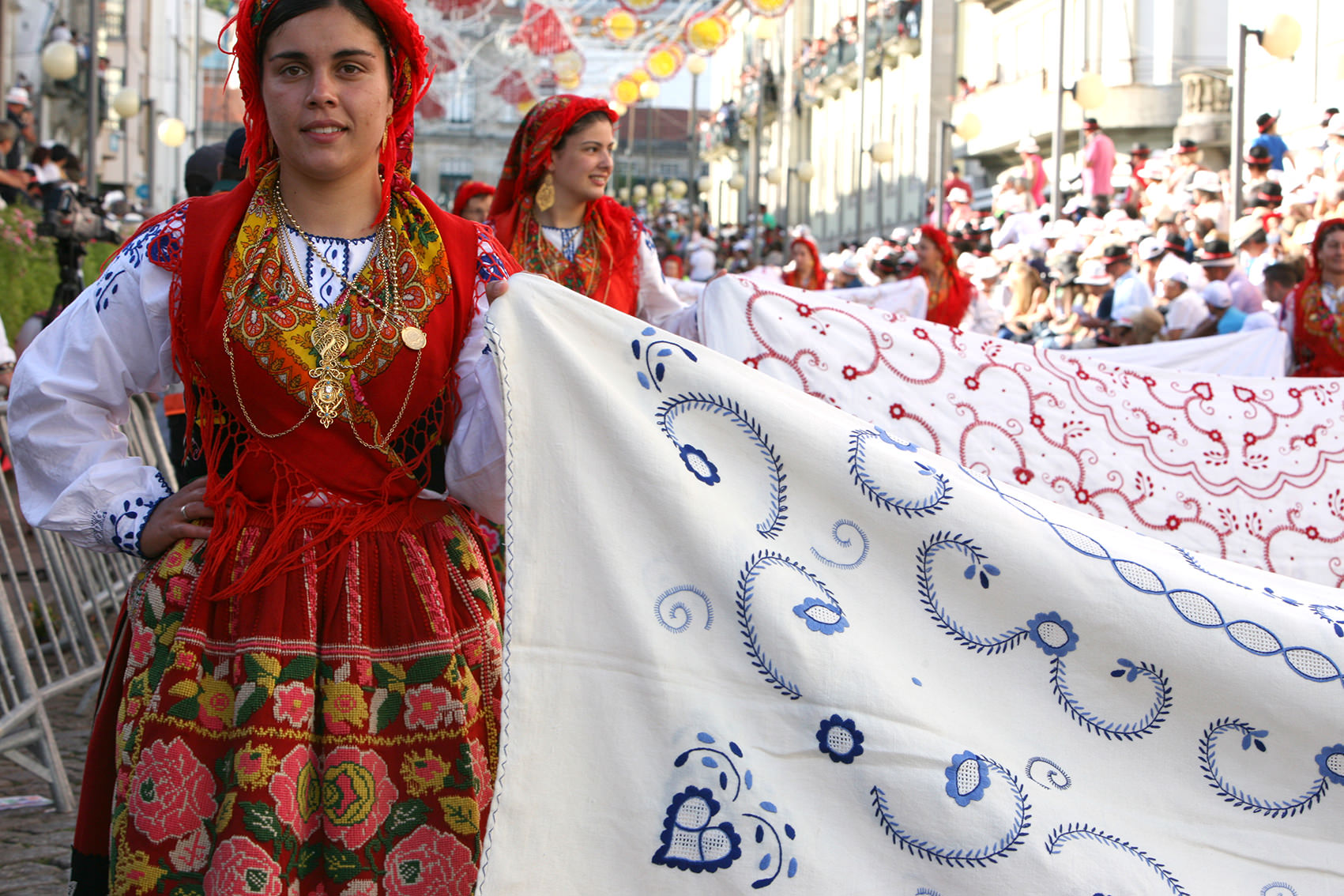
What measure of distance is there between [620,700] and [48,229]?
27.4 ft

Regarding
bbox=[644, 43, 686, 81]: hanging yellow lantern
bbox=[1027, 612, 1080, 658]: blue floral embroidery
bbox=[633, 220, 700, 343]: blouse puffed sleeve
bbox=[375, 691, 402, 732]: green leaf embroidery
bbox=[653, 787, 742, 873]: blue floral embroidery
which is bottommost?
bbox=[653, 787, 742, 873]: blue floral embroidery

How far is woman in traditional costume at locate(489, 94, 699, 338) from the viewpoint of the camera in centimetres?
488

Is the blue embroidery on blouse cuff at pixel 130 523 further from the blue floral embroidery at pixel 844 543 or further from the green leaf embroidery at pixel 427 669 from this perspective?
the blue floral embroidery at pixel 844 543

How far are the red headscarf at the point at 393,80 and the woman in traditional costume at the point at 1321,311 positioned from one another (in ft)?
16.2

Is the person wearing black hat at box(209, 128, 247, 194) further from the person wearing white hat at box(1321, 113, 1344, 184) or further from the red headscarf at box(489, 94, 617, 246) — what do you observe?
the person wearing white hat at box(1321, 113, 1344, 184)

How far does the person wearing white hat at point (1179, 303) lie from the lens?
382 inches

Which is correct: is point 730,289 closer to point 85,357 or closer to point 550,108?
point 550,108

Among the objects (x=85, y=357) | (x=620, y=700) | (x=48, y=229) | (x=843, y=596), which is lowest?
(x=620, y=700)

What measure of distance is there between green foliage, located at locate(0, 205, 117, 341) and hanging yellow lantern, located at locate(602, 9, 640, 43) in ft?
38.3

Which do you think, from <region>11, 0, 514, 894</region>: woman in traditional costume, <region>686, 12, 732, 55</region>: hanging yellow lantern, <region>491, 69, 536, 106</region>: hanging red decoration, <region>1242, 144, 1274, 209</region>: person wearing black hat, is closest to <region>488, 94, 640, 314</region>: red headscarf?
<region>11, 0, 514, 894</region>: woman in traditional costume

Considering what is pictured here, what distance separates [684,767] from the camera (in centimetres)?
172

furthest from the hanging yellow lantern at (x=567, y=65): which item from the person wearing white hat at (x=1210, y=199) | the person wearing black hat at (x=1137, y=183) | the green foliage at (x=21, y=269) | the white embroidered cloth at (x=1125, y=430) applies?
the white embroidered cloth at (x=1125, y=430)

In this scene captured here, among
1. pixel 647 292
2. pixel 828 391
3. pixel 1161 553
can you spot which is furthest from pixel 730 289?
pixel 1161 553

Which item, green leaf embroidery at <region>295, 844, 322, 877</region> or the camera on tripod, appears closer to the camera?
green leaf embroidery at <region>295, 844, 322, 877</region>
